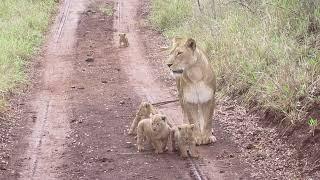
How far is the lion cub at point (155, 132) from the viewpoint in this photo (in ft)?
21.6

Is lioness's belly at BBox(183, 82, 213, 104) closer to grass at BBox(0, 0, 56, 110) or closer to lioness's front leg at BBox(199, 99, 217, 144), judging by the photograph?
lioness's front leg at BBox(199, 99, 217, 144)

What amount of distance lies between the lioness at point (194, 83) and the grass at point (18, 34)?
10.5ft

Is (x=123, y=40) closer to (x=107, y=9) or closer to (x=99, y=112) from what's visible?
(x=99, y=112)

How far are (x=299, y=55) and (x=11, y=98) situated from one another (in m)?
4.65

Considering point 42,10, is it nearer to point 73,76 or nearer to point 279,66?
point 73,76

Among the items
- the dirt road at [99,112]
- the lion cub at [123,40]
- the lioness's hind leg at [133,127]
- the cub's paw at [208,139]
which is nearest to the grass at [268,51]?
the dirt road at [99,112]

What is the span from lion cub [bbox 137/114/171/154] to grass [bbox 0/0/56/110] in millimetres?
2852

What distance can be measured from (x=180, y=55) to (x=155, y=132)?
0.93m

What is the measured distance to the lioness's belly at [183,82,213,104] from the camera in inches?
275

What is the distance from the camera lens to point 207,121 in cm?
711

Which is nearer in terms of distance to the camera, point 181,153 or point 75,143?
point 181,153

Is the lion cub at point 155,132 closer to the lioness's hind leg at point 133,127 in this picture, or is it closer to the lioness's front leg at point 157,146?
the lioness's front leg at point 157,146

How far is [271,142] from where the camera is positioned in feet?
23.0

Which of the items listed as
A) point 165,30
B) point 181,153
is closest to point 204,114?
point 181,153
